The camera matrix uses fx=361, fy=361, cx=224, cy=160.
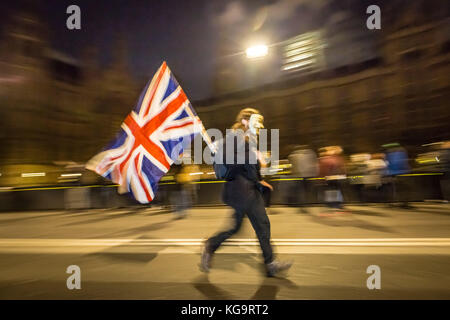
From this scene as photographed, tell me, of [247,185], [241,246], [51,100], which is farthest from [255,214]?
[51,100]

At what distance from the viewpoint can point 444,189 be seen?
9.65 meters

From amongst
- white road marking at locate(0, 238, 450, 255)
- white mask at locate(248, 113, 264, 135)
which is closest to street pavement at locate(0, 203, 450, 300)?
white road marking at locate(0, 238, 450, 255)

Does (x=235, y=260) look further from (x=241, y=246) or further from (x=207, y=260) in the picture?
(x=241, y=246)

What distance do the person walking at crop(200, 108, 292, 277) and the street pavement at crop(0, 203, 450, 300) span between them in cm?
19

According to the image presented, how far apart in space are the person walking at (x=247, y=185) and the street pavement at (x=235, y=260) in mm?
190

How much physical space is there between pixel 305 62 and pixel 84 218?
26323 millimetres

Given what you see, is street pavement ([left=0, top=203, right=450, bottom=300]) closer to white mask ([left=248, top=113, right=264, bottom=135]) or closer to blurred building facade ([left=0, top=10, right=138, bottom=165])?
white mask ([left=248, top=113, right=264, bottom=135])

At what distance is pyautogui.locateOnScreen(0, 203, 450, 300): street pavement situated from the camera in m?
3.49

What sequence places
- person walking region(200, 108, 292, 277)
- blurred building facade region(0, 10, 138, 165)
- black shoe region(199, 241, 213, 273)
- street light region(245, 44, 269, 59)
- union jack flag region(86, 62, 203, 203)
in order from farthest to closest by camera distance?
blurred building facade region(0, 10, 138, 165), street light region(245, 44, 269, 59), union jack flag region(86, 62, 203, 203), black shoe region(199, 241, 213, 273), person walking region(200, 108, 292, 277)

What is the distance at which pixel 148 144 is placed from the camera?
464 centimetres

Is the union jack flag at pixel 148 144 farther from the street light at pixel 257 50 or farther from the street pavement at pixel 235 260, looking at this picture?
the street light at pixel 257 50

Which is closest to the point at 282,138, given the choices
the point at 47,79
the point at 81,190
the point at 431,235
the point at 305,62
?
the point at 305,62

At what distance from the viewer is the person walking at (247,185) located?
148 inches
